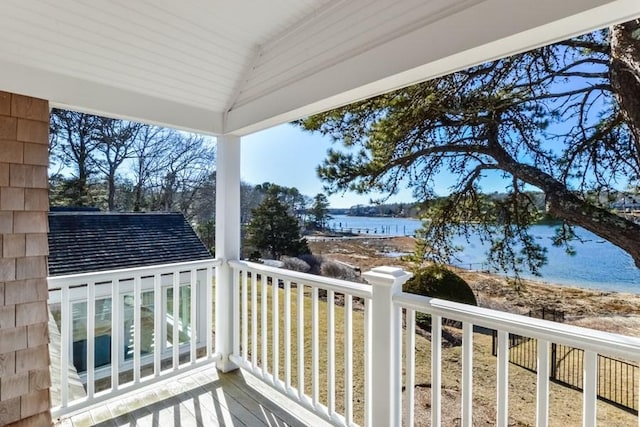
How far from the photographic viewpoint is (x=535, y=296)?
2031mm

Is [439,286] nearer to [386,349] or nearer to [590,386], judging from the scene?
[386,349]

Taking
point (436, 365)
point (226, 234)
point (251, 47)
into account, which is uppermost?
point (251, 47)

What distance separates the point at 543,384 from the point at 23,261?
299 cm

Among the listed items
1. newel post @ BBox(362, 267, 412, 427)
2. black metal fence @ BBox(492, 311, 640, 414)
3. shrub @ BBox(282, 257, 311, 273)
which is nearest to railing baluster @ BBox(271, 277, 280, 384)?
shrub @ BBox(282, 257, 311, 273)

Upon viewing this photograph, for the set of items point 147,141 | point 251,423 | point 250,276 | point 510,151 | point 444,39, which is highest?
point 444,39

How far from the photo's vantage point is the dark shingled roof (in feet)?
8.28

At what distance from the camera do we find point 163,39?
7.86 feet

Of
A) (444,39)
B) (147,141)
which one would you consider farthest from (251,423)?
(444,39)

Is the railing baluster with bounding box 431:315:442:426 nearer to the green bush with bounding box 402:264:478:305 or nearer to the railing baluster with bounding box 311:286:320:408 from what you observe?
the green bush with bounding box 402:264:478:305

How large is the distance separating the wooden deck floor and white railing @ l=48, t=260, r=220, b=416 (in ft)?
0.35

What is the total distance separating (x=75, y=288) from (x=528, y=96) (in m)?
3.36

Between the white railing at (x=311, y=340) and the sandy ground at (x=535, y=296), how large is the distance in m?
0.38

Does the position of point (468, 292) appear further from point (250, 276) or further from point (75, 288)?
point (75, 288)

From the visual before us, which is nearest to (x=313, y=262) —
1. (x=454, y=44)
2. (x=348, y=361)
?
(x=348, y=361)
